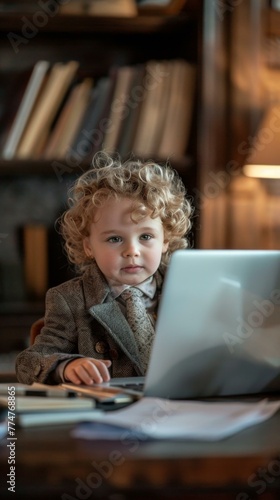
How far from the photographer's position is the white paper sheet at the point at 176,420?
3.22ft

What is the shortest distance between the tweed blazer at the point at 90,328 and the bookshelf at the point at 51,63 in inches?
54.0

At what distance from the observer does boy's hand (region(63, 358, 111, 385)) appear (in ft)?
4.43

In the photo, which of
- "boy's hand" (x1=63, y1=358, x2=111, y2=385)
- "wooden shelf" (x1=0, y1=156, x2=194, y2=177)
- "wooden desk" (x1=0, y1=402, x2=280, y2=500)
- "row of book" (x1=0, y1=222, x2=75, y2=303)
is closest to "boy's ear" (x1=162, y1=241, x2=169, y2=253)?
"boy's hand" (x1=63, y1=358, x2=111, y2=385)

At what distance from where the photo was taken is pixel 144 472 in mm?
873

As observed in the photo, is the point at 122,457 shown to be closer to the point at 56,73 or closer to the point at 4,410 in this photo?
the point at 4,410

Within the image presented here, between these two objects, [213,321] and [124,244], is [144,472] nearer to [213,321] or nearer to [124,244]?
[213,321]

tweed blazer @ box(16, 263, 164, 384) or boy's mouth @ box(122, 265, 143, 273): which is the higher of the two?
boy's mouth @ box(122, 265, 143, 273)

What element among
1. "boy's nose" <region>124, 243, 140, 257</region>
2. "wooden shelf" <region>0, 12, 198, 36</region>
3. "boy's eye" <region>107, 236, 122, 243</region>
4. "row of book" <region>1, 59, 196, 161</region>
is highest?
"wooden shelf" <region>0, 12, 198, 36</region>

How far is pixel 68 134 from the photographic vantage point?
3.09 meters

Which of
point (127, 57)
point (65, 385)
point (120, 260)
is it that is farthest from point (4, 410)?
point (127, 57)

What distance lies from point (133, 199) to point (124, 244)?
9 centimetres

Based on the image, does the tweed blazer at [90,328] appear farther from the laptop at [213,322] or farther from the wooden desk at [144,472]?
the wooden desk at [144,472]

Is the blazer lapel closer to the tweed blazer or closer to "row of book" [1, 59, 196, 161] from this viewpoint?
the tweed blazer

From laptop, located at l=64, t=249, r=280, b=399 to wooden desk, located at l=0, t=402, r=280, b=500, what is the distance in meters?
0.25
